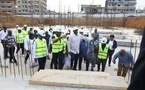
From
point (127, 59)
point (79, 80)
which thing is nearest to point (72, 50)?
point (127, 59)

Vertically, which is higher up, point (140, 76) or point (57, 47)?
point (140, 76)

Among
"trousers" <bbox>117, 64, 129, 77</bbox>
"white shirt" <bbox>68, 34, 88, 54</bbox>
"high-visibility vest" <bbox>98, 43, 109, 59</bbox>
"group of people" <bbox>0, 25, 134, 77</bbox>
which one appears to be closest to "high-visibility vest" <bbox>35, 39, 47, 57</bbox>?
"group of people" <bbox>0, 25, 134, 77</bbox>

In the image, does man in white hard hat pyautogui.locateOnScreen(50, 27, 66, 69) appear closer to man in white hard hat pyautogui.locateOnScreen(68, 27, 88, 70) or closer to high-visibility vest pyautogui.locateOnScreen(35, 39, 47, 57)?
high-visibility vest pyautogui.locateOnScreen(35, 39, 47, 57)

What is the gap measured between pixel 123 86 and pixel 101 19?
37.2 m

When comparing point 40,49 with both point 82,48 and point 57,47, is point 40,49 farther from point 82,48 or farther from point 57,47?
point 82,48

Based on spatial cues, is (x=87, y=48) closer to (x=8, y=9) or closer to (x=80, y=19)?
(x=80, y=19)

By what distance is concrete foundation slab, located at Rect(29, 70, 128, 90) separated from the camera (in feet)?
11.1

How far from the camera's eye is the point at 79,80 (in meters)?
3.59

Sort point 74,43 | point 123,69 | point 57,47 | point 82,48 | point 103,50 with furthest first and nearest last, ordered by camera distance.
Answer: point 82,48
point 74,43
point 103,50
point 57,47
point 123,69

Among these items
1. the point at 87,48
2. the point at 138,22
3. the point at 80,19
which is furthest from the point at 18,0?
the point at 87,48

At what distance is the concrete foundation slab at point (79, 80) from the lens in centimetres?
338

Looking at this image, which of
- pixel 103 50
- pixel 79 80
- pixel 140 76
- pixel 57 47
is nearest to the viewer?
pixel 140 76

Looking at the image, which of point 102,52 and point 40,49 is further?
point 102,52

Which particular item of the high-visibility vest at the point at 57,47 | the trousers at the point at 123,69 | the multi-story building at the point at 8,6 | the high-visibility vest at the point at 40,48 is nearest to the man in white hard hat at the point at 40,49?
the high-visibility vest at the point at 40,48
